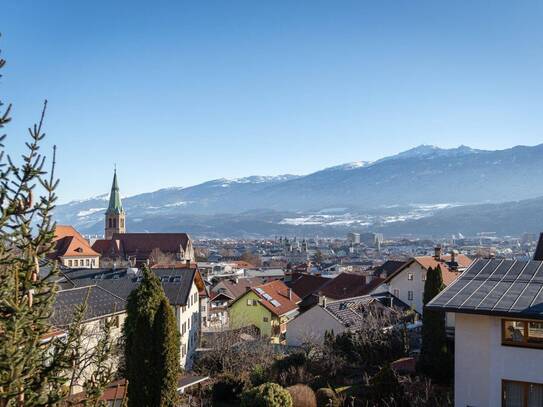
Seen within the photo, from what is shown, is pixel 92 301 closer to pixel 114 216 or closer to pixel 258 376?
pixel 258 376

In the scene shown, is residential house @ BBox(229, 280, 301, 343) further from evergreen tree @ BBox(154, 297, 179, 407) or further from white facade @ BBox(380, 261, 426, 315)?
evergreen tree @ BBox(154, 297, 179, 407)

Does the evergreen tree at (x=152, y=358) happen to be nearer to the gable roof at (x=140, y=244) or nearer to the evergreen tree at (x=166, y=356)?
the evergreen tree at (x=166, y=356)

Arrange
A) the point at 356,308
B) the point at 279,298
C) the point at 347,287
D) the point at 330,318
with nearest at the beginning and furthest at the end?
1. the point at 330,318
2. the point at 356,308
3. the point at 279,298
4. the point at 347,287

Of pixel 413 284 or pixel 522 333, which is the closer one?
pixel 522 333

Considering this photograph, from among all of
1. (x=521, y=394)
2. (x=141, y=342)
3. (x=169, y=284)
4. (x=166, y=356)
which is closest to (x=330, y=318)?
(x=169, y=284)

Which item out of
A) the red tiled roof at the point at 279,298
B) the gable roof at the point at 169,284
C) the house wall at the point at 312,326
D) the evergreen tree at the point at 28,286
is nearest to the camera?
the evergreen tree at the point at 28,286

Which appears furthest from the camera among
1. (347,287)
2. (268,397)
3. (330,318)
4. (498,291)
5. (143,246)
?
(143,246)

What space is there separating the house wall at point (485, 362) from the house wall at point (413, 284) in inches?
1099

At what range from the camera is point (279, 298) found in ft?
166

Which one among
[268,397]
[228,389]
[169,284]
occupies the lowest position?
[228,389]

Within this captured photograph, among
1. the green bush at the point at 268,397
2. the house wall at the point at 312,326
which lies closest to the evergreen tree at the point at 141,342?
the green bush at the point at 268,397

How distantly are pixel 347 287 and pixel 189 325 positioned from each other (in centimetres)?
2085

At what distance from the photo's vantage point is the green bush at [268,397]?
19.0 meters

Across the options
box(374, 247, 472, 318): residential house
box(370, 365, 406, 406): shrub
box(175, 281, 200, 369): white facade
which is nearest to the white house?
box(370, 365, 406, 406): shrub
